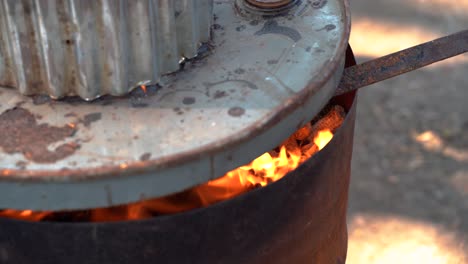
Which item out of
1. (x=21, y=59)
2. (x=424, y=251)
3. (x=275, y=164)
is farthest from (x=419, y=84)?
(x=21, y=59)

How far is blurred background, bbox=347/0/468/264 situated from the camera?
11.4ft

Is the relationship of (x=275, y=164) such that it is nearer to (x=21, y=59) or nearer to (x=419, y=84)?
(x=21, y=59)

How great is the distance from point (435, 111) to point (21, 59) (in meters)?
2.92

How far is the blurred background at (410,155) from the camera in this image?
3.48 metres

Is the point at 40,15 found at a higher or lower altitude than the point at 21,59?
higher

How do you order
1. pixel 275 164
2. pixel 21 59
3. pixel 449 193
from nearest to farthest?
pixel 21 59 < pixel 275 164 < pixel 449 193

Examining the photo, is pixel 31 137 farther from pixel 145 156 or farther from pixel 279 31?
pixel 279 31

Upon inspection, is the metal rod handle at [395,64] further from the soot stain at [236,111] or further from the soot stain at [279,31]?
the soot stain at [236,111]

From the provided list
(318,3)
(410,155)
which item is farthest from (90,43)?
(410,155)

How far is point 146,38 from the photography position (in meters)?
1.75

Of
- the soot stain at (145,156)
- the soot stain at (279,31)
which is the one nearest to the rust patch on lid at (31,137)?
the soot stain at (145,156)

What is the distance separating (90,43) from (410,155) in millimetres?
2586

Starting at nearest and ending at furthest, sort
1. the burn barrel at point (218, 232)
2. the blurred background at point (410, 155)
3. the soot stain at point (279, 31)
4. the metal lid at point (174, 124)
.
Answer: the metal lid at point (174, 124) < the burn barrel at point (218, 232) < the soot stain at point (279, 31) < the blurred background at point (410, 155)

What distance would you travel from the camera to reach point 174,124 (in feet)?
5.62
